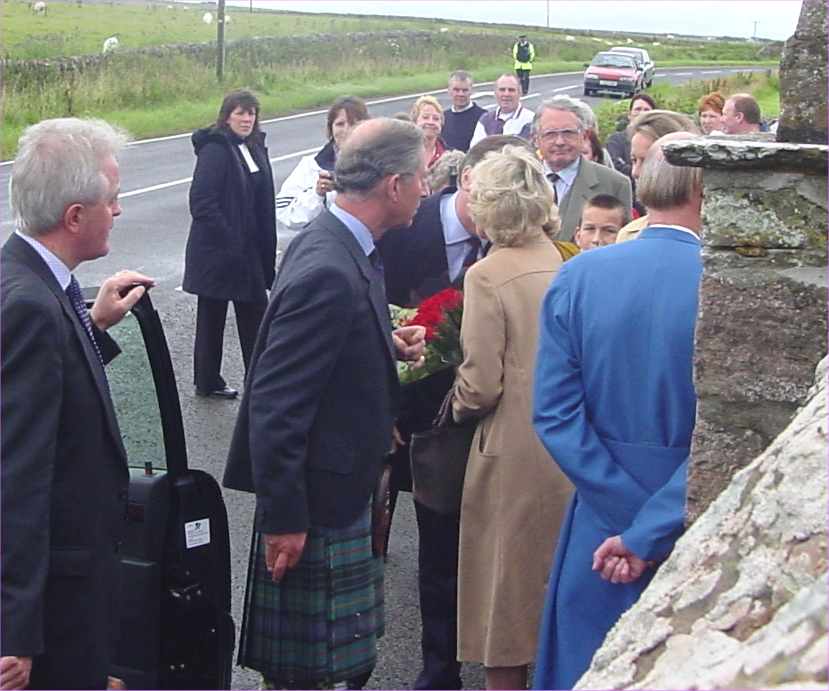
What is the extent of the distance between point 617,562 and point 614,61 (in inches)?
1790

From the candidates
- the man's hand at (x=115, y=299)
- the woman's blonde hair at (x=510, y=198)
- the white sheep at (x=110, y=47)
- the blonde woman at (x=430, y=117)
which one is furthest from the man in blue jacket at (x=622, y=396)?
the white sheep at (x=110, y=47)

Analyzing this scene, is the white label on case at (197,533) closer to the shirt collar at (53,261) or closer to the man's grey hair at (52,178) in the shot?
the shirt collar at (53,261)

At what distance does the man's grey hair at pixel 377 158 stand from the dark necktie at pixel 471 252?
1262 millimetres

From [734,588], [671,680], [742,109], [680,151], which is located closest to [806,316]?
[680,151]

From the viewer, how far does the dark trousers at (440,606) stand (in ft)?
15.0

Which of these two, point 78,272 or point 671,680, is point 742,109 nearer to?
point 78,272

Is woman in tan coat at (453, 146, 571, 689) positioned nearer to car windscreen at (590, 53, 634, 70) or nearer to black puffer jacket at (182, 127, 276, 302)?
black puffer jacket at (182, 127, 276, 302)

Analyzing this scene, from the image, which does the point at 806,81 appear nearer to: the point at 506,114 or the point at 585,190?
the point at 585,190

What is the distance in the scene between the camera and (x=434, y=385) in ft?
14.6

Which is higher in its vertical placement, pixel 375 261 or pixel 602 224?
pixel 375 261

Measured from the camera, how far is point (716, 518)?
1.86 metres

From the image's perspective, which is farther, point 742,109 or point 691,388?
point 742,109

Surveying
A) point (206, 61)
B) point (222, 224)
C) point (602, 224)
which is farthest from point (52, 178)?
point (206, 61)

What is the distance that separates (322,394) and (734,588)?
2.08 meters
